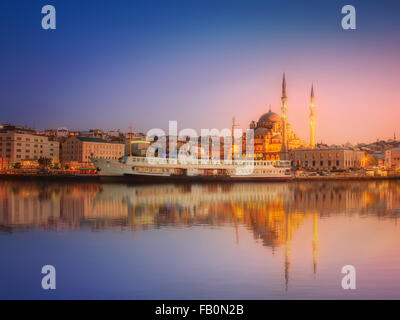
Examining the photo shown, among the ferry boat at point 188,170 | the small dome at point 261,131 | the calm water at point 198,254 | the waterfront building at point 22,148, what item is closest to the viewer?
the calm water at point 198,254

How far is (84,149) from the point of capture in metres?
72.1

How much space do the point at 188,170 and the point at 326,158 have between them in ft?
106

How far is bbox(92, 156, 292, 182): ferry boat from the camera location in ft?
158

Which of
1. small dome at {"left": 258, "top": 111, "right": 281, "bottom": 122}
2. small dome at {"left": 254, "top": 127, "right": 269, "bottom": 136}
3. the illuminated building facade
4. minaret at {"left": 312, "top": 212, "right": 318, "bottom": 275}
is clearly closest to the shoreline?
the illuminated building facade

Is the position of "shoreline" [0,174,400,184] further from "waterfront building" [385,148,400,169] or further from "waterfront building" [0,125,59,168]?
"waterfront building" [385,148,400,169]

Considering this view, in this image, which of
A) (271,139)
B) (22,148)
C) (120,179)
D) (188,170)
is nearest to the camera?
(120,179)

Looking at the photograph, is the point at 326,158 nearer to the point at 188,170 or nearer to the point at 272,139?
the point at 272,139

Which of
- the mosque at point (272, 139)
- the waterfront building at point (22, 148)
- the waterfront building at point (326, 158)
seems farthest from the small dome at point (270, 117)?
the waterfront building at point (22, 148)

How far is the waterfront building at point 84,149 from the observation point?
7212cm

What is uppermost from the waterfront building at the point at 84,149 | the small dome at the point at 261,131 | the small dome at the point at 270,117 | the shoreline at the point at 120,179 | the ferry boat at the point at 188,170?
the small dome at the point at 270,117

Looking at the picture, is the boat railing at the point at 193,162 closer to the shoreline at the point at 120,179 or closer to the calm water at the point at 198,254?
the shoreline at the point at 120,179

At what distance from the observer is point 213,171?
187 ft

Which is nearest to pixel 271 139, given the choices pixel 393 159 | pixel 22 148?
pixel 393 159

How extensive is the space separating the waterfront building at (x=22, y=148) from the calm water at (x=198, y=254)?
179 ft
